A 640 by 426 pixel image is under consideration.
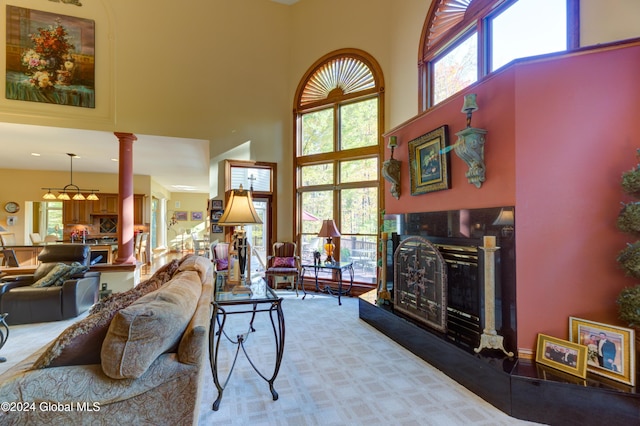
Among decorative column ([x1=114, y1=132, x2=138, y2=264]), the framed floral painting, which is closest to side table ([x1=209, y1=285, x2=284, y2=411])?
decorative column ([x1=114, y1=132, x2=138, y2=264])

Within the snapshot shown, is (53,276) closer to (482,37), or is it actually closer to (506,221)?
(506,221)

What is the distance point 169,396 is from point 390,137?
11.4 feet

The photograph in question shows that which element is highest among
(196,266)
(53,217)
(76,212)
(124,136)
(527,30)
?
(527,30)

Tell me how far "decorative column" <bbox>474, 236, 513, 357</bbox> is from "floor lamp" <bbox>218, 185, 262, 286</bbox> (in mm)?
1907

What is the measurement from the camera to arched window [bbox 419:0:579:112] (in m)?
2.71

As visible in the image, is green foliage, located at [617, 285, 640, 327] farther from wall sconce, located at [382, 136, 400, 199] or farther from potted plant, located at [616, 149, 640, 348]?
wall sconce, located at [382, 136, 400, 199]

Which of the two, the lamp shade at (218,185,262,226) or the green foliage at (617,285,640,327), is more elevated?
the lamp shade at (218,185,262,226)

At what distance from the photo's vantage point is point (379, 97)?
5.21m

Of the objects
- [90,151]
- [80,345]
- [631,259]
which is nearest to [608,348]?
[631,259]

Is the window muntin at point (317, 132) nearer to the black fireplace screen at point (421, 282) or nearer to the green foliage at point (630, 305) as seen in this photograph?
the black fireplace screen at point (421, 282)

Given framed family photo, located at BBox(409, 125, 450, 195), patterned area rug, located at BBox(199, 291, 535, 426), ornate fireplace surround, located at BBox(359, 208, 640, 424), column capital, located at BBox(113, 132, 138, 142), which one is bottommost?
patterned area rug, located at BBox(199, 291, 535, 426)

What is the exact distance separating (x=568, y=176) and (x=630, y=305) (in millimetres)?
927

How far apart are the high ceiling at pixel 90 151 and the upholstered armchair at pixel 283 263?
2470 millimetres

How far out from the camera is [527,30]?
9.82ft
